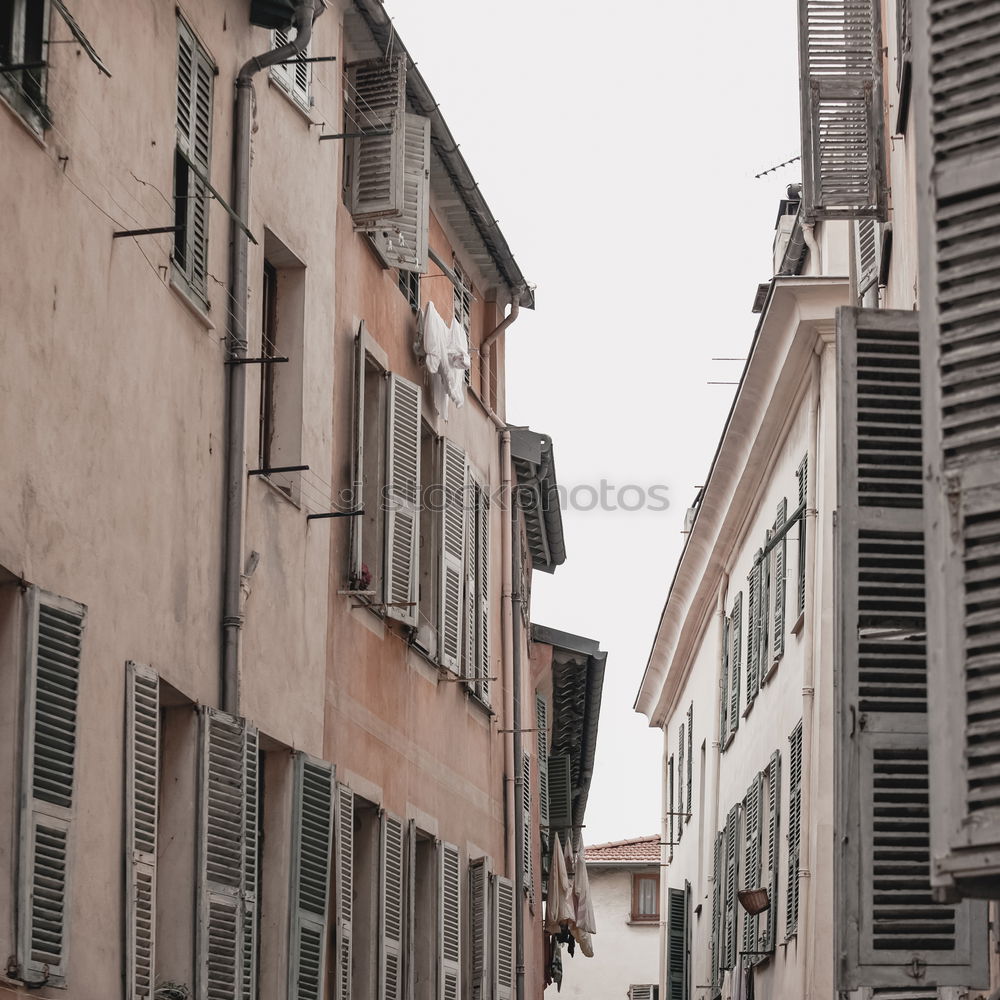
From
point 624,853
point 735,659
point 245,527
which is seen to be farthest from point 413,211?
point 624,853

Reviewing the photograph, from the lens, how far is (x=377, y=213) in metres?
16.6

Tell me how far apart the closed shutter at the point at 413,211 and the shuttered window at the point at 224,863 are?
5.95m

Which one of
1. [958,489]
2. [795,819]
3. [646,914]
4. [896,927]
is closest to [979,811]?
[958,489]

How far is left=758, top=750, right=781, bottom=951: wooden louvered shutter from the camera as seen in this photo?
68.0ft

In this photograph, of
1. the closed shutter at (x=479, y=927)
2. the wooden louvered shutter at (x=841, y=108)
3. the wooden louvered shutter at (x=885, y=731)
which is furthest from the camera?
the closed shutter at (x=479, y=927)

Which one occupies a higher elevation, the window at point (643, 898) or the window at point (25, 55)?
the window at point (25, 55)

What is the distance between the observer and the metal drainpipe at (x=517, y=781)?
20.5 m

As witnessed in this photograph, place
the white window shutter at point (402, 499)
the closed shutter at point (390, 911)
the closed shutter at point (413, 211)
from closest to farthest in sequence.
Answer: the closed shutter at point (390, 911), the white window shutter at point (402, 499), the closed shutter at point (413, 211)

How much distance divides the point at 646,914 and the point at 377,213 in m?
34.9

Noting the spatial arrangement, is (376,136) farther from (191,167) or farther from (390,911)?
(390,911)

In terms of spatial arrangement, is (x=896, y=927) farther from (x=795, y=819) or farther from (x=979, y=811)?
(x=795, y=819)

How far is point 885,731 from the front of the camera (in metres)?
9.15

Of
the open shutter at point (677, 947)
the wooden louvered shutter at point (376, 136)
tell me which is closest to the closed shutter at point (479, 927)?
the wooden louvered shutter at point (376, 136)

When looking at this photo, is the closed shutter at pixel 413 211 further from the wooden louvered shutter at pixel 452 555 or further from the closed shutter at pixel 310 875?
the closed shutter at pixel 310 875
